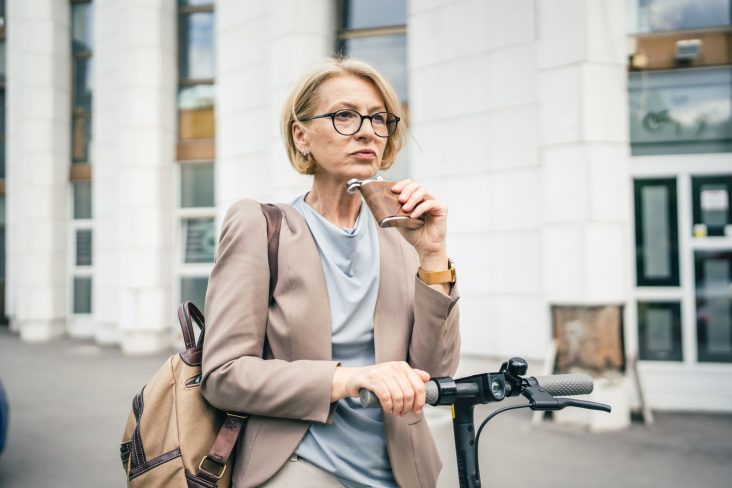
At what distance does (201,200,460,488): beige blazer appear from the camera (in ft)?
4.17

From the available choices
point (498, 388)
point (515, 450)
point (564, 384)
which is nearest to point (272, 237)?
point (498, 388)

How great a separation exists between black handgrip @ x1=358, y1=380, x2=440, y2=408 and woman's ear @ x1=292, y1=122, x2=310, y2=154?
721 millimetres

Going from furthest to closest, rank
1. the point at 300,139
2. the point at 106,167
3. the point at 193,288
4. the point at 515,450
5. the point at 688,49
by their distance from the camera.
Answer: the point at 106,167, the point at 193,288, the point at 688,49, the point at 515,450, the point at 300,139

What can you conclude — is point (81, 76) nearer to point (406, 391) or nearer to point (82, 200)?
point (82, 200)

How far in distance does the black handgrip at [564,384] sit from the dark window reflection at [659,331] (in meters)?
5.57

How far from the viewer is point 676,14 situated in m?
6.31

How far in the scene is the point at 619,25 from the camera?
5.76 meters

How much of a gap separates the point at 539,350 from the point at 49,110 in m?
11.7

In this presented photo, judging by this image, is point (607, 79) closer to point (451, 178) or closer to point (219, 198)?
point (451, 178)

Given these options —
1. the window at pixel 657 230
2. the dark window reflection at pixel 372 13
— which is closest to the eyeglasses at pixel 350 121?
the window at pixel 657 230

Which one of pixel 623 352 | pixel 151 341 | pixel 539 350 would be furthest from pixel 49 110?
pixel 623 352

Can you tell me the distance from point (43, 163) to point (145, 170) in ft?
12.2

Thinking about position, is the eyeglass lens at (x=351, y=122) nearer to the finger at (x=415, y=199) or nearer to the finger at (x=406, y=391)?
the finger at (x=415, y=199)

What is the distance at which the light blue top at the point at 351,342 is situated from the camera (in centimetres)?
136
